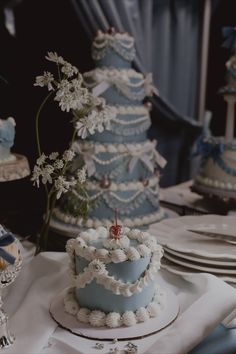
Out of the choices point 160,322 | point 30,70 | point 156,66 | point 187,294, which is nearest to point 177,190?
point 156,66

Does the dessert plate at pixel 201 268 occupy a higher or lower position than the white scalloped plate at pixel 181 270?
higher

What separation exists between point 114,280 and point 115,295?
0.13 ft

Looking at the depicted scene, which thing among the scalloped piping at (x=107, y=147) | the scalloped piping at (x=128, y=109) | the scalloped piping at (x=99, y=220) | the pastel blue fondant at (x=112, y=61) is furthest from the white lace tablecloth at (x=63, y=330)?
the pastel blue fondant at (x=112, y=61)

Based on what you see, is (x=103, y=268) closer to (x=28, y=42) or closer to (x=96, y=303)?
(x=96, y=303)

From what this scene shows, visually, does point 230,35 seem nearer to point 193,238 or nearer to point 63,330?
point 193,238

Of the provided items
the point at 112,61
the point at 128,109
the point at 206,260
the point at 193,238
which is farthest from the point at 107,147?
the point at 206,260

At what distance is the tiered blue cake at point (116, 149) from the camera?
1432 millimetres

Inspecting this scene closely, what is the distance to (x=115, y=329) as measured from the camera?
2.85 ft

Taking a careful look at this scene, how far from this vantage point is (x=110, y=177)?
145 centimetres

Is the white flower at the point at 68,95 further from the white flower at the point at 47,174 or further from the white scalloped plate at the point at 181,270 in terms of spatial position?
the white scalloped plate at the point at 181,270

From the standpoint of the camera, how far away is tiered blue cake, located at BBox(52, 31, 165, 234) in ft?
4.70

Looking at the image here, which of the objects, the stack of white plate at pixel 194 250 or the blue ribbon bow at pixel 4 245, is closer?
the blue ribbon bow at pixel 4 245

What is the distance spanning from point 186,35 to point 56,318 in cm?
183

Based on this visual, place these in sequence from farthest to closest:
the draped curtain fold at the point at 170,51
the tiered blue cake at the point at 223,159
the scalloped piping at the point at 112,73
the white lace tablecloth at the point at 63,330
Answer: the draped curtain fold at the point at 170,51 < the tiered blue cake at the point at 223,159 < the scalloped piping at the point at 112,73 < the white lace tablecloth at the point at 63,330
